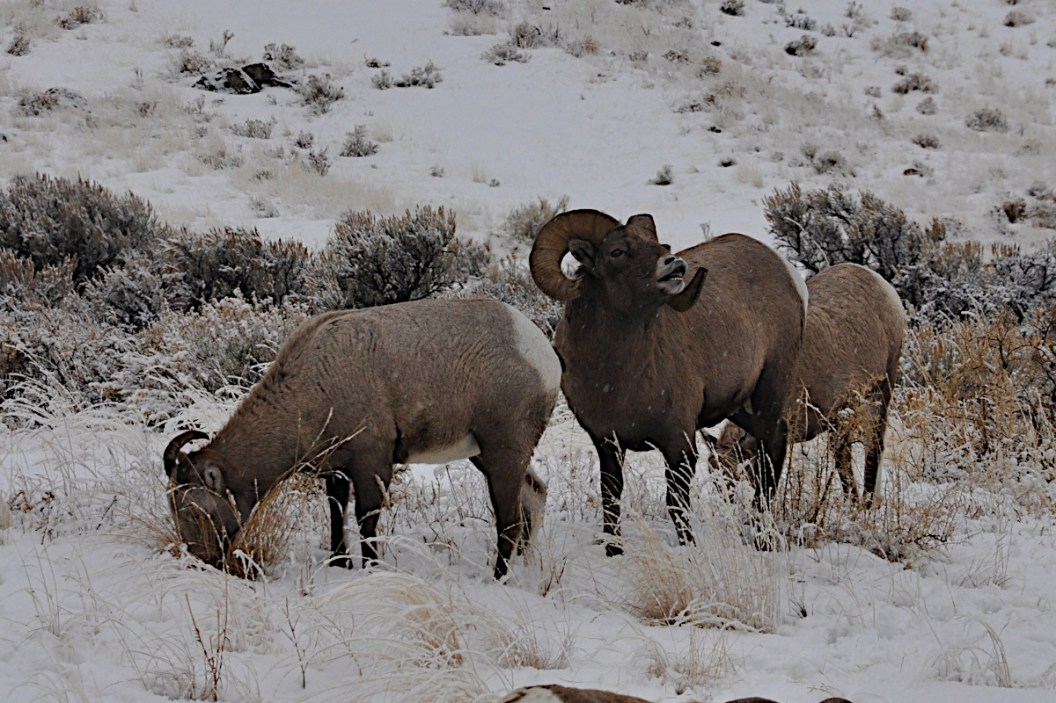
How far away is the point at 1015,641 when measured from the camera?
385 centimetres

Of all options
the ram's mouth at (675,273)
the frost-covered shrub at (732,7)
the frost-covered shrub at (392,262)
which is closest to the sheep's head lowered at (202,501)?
the ram's mouth at (675,273)

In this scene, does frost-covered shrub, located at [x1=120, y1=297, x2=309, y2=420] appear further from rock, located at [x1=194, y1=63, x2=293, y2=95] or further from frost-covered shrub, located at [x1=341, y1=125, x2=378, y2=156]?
rock, located at [x1=194, y1=63, x2=293, y2=95]

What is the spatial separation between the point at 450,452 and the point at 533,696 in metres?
2.45

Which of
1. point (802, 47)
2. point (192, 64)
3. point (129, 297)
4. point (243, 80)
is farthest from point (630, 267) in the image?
point (802, 47)

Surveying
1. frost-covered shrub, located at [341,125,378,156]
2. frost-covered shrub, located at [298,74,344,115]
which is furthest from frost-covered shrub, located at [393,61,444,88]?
frost-covered shrub, located at [341,125,378,156]

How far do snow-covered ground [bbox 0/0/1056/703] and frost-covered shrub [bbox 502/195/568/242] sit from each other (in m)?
0.33

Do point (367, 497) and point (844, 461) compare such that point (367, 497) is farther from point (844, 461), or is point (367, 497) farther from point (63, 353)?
point (63, 353)

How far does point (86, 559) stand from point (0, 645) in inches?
42.2

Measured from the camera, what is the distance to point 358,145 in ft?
66.2

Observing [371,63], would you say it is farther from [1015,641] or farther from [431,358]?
[1015,641]

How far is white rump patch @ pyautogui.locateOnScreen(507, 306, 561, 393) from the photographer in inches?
188

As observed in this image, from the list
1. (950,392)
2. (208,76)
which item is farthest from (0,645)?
(208,76)

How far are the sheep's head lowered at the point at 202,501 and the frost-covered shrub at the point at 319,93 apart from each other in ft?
61.3

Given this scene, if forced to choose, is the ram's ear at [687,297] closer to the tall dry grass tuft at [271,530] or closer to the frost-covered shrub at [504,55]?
the tall dry grass tuft at [271,530]
